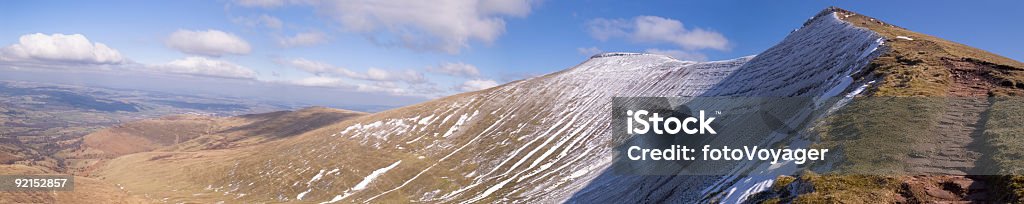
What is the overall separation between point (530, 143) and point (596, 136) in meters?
23.0

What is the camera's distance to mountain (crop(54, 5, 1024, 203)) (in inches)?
1395

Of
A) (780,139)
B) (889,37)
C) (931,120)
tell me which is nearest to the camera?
(931,120)

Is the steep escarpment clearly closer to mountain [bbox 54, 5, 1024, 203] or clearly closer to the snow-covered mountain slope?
mountain [bbox 54, 5, 1024, 203]

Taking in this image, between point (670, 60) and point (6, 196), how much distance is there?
149201 mm

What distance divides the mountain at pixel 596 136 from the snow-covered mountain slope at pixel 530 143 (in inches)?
17.0

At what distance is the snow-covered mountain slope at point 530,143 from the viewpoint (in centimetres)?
6669

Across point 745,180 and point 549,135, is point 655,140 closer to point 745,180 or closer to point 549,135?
point 549,135

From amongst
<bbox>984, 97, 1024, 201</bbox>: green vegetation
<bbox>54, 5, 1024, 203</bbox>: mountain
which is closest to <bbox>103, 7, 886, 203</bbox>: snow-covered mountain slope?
<bbox>54, 5, 1024, 203</bbox>: mountain

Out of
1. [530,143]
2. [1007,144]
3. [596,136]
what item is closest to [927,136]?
[1007,144]

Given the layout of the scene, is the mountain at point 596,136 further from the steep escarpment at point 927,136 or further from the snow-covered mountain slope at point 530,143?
the snow-covered mountain slope at point 530,143

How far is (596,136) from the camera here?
112562 millimetres

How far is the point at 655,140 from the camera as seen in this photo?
89125 mm

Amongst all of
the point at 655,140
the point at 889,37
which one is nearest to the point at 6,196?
the point at 655,140

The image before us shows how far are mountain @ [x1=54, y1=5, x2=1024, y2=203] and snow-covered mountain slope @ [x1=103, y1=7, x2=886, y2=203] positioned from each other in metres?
0.43
